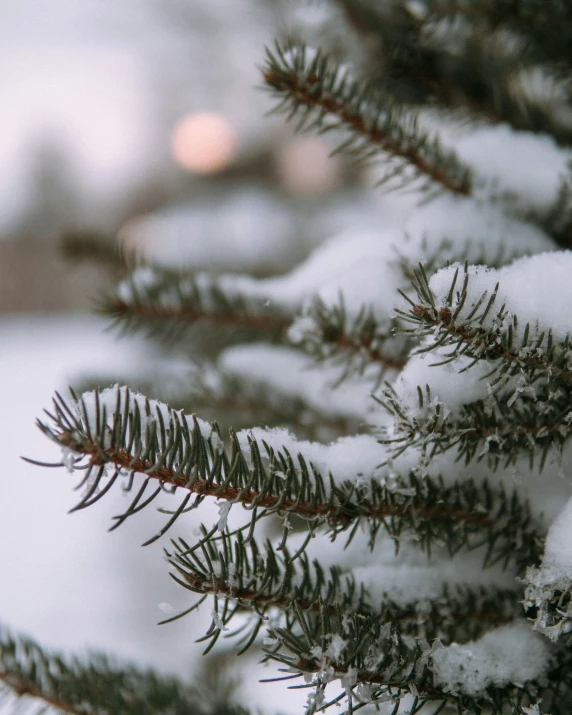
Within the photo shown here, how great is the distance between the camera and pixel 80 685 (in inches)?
15.6

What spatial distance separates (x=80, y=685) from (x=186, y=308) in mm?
284

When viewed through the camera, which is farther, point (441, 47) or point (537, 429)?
point (441, 47)

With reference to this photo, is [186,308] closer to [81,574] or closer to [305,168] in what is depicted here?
[81,574]

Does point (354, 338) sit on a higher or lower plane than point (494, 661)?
higher

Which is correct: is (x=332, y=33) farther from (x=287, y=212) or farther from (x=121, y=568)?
(x=287, y=212)

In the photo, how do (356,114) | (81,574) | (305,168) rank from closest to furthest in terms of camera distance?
(356,114), (81,574), (305,168)

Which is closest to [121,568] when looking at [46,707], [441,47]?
[46,707]

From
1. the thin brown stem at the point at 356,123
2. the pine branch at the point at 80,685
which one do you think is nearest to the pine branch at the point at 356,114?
the thin brown stem at the point at 356,123

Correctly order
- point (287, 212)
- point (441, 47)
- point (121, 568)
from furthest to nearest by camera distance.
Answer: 1. point (287, 212)
2. point (121, 568)
3. point (441, 47)

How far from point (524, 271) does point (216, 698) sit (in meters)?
0.43

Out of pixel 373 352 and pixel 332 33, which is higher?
pixel 332 33

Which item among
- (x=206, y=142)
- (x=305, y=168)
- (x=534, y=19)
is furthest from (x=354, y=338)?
(x=206, y=142)

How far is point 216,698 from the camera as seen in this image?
1.71ft

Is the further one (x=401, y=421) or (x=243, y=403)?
(x=243, y=403)
